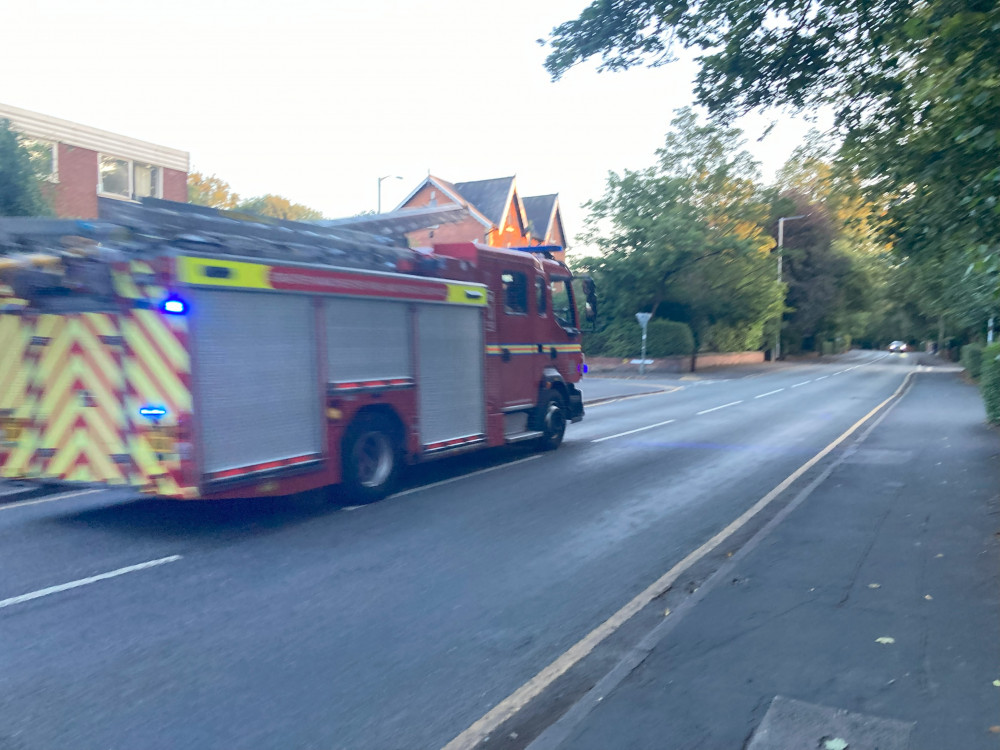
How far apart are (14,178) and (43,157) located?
16.9ft

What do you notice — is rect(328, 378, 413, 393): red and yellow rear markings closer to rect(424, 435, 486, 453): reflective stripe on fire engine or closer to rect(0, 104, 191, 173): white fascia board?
rect(424, 435, 486, 453): reflective stripe on fire engine

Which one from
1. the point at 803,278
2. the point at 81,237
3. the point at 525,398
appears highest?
the point at 803,278

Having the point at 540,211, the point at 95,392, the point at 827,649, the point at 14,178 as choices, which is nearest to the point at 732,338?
the point at 540,211

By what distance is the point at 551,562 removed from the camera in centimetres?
663

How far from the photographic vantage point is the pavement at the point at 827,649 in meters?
3.62

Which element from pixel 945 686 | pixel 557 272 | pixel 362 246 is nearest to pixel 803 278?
pixel 557 272

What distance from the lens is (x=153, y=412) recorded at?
6.84 m

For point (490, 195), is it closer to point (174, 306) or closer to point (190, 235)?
point (190, 235)

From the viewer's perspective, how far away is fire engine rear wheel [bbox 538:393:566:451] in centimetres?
1253

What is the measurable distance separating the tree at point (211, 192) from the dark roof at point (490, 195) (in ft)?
47.7

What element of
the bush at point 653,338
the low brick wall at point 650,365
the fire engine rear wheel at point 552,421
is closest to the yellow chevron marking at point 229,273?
the fire engine rear wheel at point 552,421

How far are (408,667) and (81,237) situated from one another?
200 inches

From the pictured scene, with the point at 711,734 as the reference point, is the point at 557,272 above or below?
above

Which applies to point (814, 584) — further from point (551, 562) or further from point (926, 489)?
point (926, 489)
